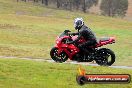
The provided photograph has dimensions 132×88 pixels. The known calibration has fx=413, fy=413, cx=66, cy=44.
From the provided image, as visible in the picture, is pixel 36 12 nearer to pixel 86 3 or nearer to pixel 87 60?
pixel 86 3

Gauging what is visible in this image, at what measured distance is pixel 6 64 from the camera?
18688mm

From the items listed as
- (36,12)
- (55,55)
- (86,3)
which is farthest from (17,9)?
(55,55)

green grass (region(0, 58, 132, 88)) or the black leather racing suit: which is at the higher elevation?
the black leather racing suit

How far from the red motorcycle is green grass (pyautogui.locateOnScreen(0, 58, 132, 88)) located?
126cm

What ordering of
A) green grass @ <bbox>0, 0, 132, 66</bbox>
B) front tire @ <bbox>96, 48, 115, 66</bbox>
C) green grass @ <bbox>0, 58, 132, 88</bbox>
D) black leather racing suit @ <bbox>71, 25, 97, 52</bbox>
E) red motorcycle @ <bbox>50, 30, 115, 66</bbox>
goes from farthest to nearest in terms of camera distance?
green grass @ <bbox>0, 0, 132, 66</bbox> < red motorcycle @ <bbox>50, 30, 115, 66</bbox> < front tire @ <bbox>96, 48, 115, 66</bbox> < black leather racing suit @ <bbox>71, 25, 97, 52</bbox> < green grass @ <bbox>0, 58, 132, 88</bbox>

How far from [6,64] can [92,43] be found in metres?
4.52

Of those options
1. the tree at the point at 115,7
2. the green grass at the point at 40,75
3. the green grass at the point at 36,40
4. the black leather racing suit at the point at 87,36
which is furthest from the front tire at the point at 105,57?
the tree at the point at 115,7

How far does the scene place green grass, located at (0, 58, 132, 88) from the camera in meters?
16.0

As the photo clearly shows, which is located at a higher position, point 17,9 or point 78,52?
point 78,52

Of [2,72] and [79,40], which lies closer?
[2,72]

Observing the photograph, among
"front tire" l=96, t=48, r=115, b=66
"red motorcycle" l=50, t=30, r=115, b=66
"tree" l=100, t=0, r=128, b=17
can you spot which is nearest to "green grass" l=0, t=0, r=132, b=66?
"front tire" l=96, t=48, r=115, b=66

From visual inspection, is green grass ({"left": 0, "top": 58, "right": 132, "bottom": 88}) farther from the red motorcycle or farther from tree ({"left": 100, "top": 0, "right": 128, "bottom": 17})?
tree ({"left": 100, "top": 0, "right": 128, "bottom": 17})

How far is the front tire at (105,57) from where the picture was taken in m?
20.5

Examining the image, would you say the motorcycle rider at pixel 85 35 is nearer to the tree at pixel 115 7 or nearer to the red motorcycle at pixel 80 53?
the red motorcycle at pixel 80 53
